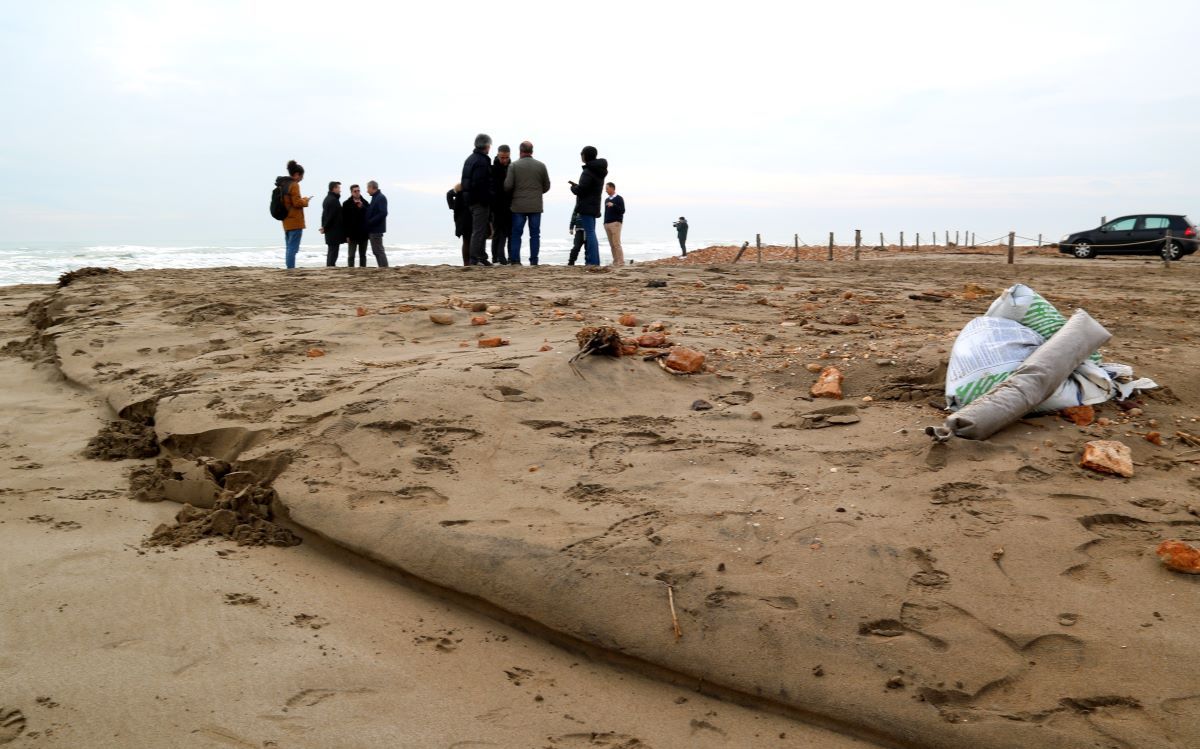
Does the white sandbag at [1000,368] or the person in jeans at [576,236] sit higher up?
the person in jeans at [576,236]

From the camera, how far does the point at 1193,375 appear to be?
148 inches

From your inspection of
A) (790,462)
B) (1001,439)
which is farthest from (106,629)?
(1001,439)

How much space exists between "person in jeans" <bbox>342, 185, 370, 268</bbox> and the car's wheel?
611 inches

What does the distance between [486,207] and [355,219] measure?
2.08 metres

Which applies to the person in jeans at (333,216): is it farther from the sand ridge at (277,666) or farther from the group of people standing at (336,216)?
the sand ridge at (277,666)

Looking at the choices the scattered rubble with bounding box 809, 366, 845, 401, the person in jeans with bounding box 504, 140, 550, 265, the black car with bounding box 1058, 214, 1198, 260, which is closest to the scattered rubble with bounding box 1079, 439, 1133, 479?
the scattered rubble with bounding box 809, 366, 845, 401

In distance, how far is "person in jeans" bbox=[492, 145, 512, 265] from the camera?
9734 millimetres

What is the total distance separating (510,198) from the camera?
9.69m

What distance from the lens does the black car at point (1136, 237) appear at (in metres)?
17.2

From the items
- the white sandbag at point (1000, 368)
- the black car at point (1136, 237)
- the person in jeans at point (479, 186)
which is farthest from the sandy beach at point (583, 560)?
the black car at point (1136, 237)

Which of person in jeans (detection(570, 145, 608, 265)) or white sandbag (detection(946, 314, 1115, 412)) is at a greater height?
person in jeans (detection(570, 145, 608, 265))

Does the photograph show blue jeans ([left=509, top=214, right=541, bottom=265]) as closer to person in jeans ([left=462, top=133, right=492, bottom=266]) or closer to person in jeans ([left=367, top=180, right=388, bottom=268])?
person in jeans ([left=462, top=133, right=492, bottom=266])

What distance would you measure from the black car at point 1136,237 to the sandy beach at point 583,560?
1555cm

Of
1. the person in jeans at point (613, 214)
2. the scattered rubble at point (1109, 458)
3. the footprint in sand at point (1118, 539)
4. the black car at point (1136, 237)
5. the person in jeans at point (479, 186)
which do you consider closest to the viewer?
the footprint in sand at point (1118, 539)
